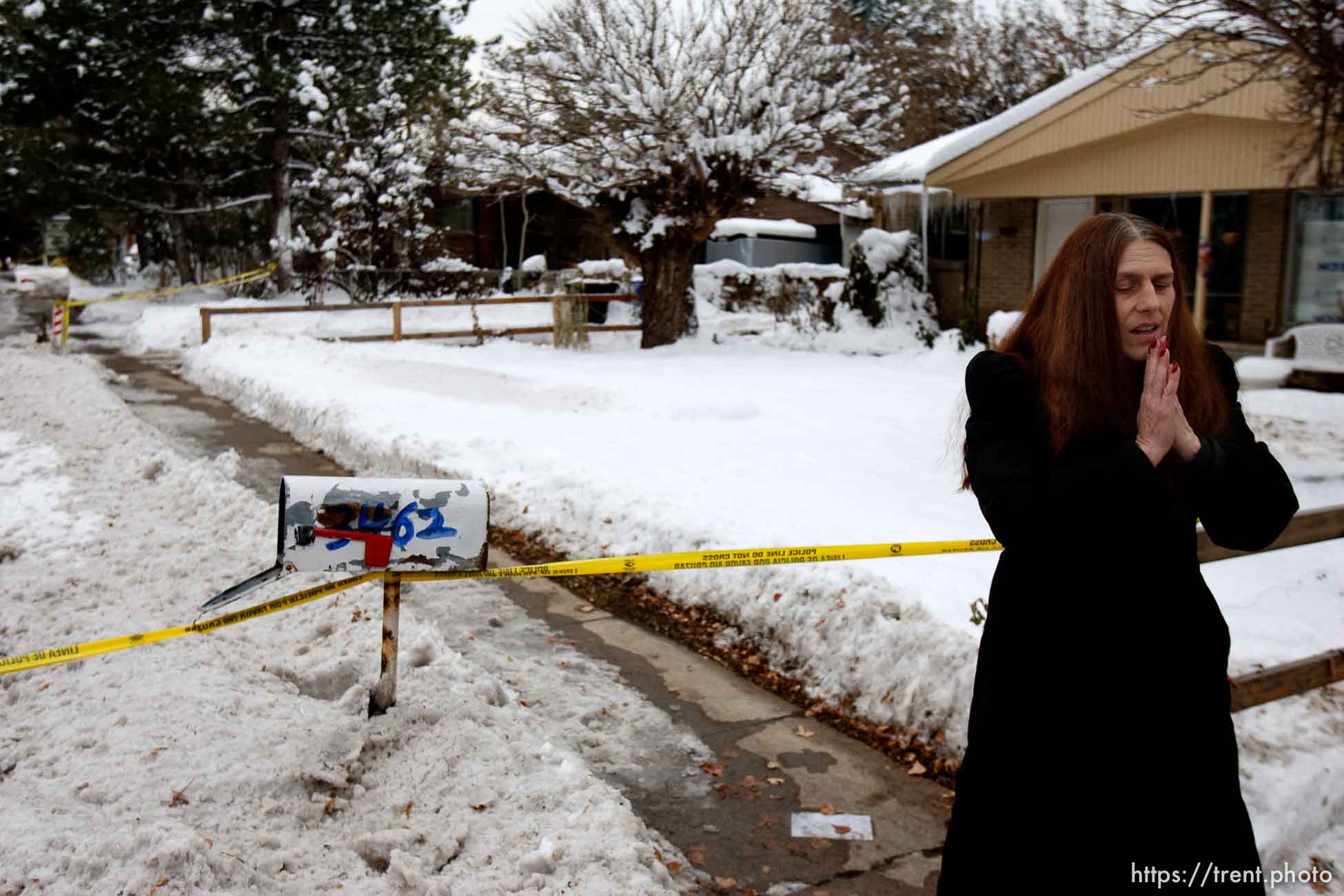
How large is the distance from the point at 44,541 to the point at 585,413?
5571 millimetres

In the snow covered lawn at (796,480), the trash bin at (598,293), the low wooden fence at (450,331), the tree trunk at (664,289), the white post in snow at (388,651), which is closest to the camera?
the white post in snow at (388,651)

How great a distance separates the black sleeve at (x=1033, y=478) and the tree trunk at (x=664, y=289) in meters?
16.9

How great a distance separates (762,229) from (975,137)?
16.0 meters

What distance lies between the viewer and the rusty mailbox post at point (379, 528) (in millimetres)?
3797

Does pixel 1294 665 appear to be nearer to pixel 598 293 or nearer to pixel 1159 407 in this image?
pixel 1159 407

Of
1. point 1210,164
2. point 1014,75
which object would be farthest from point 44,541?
point 1014,75

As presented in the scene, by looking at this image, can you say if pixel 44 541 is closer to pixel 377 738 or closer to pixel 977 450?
pixel 377 738

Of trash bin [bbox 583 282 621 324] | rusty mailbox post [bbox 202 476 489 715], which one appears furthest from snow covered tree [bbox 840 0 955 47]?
rusty mailbox post [bbox 202 476 489 715]

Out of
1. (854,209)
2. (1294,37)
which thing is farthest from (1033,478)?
(854,209)

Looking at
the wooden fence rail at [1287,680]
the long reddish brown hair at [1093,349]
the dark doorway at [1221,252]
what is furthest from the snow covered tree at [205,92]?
the long reddish brown hair at [1093,349]

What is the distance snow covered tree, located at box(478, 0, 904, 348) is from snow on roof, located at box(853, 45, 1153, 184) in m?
1.27

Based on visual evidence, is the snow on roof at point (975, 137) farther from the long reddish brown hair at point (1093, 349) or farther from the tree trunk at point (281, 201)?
the tree trunk at point (281, 201)

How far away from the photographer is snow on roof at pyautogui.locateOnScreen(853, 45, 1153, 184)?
50.4 feet

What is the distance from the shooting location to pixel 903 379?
15.3m
